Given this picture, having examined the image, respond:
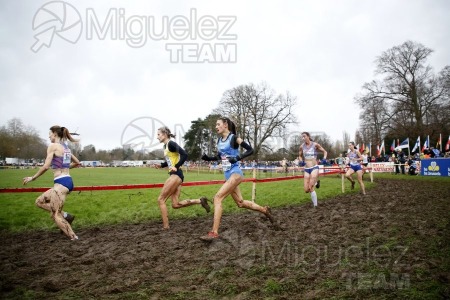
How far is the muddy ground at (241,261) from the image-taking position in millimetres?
3730

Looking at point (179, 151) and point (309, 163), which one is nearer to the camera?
point (179, 151)

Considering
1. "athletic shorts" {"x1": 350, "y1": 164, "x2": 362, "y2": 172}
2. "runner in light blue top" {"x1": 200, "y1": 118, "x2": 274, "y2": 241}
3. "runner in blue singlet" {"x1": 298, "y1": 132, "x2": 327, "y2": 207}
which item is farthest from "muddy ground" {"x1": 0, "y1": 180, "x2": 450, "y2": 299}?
"athletic shorts" {"x1": 350, "y1": 164, "x2": 362, "y2": 172}

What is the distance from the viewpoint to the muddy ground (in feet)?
12.2

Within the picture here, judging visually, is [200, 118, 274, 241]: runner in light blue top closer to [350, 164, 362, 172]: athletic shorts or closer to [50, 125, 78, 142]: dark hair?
[50, 125, 78, 142]: dark hair

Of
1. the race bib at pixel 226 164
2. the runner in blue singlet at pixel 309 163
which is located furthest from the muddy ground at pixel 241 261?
the runner in blue singlet at pixel 309 163

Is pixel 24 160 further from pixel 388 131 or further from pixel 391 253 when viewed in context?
pixel 391 253

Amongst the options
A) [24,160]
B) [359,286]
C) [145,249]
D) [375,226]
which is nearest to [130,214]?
[145,249]

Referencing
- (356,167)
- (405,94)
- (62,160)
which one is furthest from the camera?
(405,94)

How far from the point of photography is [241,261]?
4797 millimetres

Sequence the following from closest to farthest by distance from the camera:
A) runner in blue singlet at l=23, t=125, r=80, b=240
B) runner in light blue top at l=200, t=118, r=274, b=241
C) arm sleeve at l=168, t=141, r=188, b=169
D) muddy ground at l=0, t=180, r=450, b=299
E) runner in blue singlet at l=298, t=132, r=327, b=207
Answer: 1. muddy ground at l=0, t=180, r=450, b=299
2. runner in light blue top at l=200, t=118, r=274, b=241
3. runner in blue singlet at l=23, t=125, r=80, b=240
4. arm sleeve at l=168, t=141, r=188, b=169
5. runner in blue singlet at l=298, t=132, r=327, b=207

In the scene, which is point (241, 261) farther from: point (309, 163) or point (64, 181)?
point (309, 163)

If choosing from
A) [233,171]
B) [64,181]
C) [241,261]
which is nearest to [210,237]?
[241,261]

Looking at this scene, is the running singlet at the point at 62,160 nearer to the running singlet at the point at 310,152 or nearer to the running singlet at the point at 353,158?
the running singlet at the point at 310,152

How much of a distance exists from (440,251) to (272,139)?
46880 millimetres
